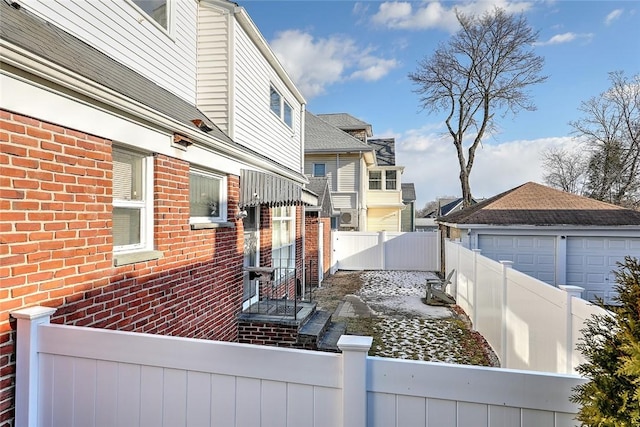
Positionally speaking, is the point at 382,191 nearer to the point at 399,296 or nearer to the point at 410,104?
the point at 410,104

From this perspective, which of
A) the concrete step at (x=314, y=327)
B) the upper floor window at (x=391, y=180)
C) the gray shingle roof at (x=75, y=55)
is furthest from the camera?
the upper floor window at (x=391, y=180)

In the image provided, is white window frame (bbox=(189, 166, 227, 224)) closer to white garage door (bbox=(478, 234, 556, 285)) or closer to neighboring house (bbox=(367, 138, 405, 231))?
white garage door (bbox=(478, 234, 556, 285))

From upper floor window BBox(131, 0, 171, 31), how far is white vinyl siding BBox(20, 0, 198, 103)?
0.15 meters

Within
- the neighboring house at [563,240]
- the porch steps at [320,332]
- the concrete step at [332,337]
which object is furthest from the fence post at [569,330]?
the neighboring house at [563,240]

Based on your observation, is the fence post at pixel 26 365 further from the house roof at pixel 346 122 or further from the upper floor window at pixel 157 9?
the house roof at pixel 346 122

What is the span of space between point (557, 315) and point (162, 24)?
21.9 feet

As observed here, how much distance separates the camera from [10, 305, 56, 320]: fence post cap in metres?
2.48

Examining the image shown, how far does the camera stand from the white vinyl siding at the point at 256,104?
688 cm

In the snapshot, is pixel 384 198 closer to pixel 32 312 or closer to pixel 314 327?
pixel 314 327

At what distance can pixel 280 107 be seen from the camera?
9.73 metres

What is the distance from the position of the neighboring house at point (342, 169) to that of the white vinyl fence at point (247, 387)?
17633mm

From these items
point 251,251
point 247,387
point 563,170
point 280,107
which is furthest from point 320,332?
point 563,170

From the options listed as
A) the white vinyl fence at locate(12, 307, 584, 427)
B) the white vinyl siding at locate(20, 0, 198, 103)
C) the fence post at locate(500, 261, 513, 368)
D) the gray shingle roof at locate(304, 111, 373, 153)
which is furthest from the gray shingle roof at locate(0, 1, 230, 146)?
the gray shingle roof at locate(304, 111, 373, 153)

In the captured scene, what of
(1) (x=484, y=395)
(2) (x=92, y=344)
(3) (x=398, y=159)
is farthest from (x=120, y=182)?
(3) (x=398, y=159)
